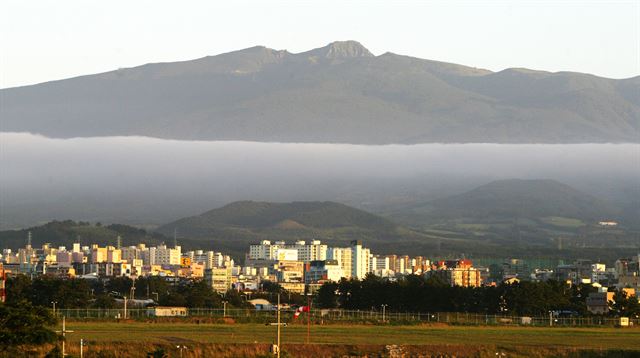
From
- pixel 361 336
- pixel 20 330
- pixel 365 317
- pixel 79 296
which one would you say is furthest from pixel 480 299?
pixel 20 330

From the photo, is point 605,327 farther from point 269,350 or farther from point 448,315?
point 269,350

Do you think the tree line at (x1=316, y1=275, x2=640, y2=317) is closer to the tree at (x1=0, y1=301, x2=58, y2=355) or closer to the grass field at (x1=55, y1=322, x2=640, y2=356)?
the grass field at (x1=55, y1=322, x2=640, y2=356)

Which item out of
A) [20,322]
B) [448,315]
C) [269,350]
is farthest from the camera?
[448,315]

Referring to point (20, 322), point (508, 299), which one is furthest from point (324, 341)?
point (508, 299)

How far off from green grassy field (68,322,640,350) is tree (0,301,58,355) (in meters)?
8.71

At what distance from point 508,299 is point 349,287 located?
1820cm

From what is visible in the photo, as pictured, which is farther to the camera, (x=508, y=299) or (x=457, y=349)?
(x=508, y=299)

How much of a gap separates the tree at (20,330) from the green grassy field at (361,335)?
8.71 meters

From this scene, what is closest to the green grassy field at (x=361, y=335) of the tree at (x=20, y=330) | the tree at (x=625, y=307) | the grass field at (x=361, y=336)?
the grass field at (x=361, y=336)

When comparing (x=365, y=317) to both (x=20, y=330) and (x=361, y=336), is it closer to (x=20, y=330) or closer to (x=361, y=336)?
(x=361, y=336)

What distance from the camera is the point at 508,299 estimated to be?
363 feet

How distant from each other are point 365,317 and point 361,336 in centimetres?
2229

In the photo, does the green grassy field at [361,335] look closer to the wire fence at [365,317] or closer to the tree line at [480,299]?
the wire fence at [365,317]

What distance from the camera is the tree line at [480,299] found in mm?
110062
